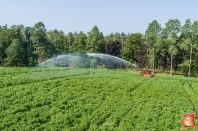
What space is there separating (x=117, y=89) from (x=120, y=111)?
9009mm

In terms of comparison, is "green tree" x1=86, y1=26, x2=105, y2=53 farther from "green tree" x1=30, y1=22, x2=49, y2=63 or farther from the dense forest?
"green tree" x1=30, y1=22, x2=49, y2=63

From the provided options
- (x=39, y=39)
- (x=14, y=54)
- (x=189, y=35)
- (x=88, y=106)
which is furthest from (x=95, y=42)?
(x=88, y=106)

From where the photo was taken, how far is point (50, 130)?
59.4ft

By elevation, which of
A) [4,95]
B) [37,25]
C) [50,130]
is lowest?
[50,130]

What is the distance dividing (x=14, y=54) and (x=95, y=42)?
28023 mm

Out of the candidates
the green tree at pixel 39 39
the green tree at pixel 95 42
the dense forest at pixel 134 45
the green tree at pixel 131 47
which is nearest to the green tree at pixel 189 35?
the dense forest at pixel 134 45

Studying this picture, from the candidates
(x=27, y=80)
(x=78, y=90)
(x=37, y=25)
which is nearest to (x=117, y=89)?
(x=78, y=90)

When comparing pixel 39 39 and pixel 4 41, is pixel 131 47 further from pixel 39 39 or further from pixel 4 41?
pixel 4 41

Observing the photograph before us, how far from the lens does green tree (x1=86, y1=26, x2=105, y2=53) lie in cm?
9084

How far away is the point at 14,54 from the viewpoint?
244 feet

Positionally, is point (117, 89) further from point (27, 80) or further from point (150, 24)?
point (150, 24)

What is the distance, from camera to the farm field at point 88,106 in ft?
63.6

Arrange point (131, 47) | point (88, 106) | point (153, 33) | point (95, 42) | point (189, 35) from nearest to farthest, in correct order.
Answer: point (88, 106)
point (189, 35)
point (153, 33)
point (95, 42)
point (131, 47)

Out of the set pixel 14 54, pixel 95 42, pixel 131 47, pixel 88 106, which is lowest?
pixel 88 106
